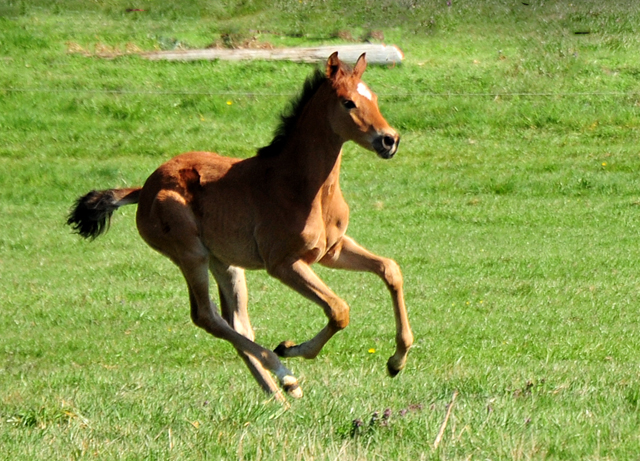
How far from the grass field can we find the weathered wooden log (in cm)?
33

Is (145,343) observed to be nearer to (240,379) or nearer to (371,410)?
(240,379)

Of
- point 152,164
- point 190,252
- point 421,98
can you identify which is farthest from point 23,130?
point 190,252

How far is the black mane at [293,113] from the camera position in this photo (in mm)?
6355

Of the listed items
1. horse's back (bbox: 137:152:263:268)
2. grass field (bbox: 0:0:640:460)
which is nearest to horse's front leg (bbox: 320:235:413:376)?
grass field (bbox: 0:0:640:460)

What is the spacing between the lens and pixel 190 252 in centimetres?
646

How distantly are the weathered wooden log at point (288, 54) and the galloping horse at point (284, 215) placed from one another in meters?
12.2

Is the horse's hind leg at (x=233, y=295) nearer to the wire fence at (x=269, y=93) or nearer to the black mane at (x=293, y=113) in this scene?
the black mane at (x=293, y=113)

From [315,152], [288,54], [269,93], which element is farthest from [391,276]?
[288,54]

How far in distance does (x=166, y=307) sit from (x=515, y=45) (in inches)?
457

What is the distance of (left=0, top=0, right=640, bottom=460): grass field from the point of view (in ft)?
15.0

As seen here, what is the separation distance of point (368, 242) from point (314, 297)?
21.3 feet

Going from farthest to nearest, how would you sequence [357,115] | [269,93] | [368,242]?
[269,93] < [368,242] < [357,115]

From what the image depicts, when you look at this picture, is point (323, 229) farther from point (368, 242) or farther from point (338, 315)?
point (368, 242)

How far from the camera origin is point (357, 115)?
5.89 m
